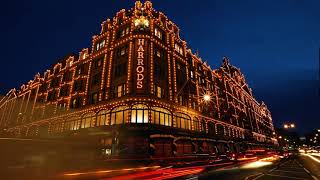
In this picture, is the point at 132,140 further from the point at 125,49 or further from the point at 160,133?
the point at 125,49

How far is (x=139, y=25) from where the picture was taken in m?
12.6

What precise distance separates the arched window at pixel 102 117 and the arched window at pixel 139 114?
493 centimetres

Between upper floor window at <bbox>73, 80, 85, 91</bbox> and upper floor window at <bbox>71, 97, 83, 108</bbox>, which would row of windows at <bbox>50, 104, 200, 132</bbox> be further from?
upper floor window at <bbox>73, 80, 85, 91</bbox>

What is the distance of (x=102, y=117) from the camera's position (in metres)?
33.0

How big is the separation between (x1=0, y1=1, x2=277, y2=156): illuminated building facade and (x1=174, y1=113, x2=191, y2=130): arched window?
166 millimetres

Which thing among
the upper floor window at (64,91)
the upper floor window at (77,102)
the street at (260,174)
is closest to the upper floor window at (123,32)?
the upper floor window at (77,102)

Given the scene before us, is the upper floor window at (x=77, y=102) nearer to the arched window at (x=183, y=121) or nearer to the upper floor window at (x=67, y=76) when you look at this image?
the upper floor window at (x=67, y=76)

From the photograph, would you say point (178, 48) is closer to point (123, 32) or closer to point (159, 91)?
point (123, 32)

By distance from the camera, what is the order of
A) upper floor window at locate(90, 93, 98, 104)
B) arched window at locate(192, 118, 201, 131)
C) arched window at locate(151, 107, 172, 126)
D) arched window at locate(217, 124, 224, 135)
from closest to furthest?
arched window at locate(151, 107, 172, 126) → upper floor window at locate(90, 93, 98, 104) → arched window at locate(192, 118, 201, 131) → arched window at locate(217, 124, 224, 135)

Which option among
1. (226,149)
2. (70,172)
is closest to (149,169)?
(70,172)

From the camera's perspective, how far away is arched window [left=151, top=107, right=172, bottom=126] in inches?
1181

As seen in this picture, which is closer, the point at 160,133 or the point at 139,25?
the point at 139,25

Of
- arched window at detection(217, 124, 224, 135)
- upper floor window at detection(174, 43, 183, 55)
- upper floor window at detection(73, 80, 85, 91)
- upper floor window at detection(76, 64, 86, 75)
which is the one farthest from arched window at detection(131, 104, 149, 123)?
arched window at detection(217, 124, 224, 135)

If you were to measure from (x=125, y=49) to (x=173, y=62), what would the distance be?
350 inches
